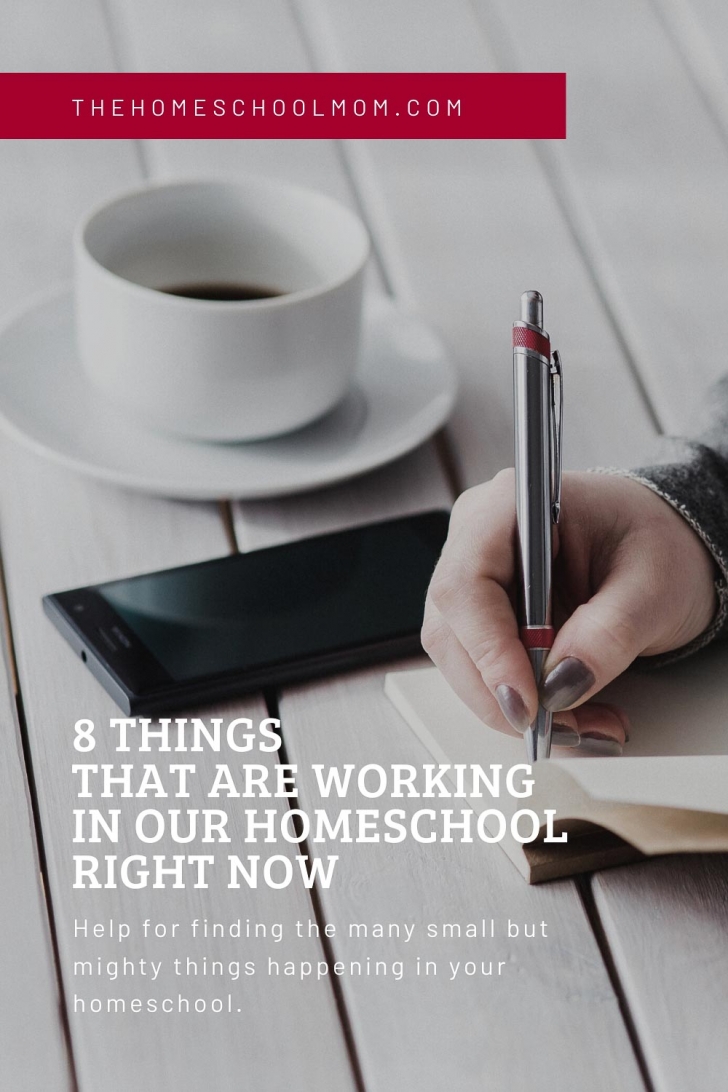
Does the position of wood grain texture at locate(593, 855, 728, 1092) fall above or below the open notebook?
below

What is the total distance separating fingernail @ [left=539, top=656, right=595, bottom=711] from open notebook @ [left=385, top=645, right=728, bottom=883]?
31mm

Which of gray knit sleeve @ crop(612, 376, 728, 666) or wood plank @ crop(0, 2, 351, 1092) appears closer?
wood plank @ crop(0, 2, 351, 1092)

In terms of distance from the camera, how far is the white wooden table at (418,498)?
0.45m

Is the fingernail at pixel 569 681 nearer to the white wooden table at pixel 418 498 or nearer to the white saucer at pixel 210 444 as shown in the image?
the white wooden table at pixel 418 498

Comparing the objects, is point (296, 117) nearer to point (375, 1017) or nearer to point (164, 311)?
point (164, 311)

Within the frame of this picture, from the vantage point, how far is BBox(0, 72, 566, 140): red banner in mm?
1087

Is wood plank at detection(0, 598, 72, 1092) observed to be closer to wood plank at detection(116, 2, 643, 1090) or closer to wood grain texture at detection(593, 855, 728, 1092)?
wood plank at detection(116, 2, 643, 1090)

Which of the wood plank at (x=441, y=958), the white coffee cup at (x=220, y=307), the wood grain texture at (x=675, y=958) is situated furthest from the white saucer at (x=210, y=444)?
the wood grain texture at (x=675, y=958)

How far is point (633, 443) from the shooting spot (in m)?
0.80

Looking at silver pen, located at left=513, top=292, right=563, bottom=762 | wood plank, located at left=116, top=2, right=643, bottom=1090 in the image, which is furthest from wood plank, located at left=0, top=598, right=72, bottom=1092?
silver pen, located at left=513, top=292, right=563, bottom=762

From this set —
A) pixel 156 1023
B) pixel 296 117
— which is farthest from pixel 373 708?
pixel 296 117

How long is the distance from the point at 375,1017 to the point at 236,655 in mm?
201

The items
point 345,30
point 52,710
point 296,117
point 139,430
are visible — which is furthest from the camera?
point 345,30

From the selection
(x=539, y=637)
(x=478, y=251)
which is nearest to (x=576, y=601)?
(x=539, y=637)
